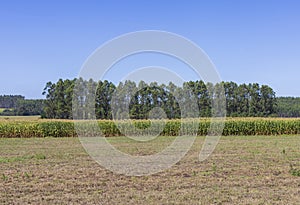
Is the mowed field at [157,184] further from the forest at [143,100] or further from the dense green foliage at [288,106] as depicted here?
the dense green foliage at [288,106]

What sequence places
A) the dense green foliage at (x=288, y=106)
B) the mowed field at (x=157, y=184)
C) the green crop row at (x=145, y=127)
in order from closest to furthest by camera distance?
the mowed field at (x=157, y=184), the green crop row at (x=145, y=127), the dense green foliage at (x=288, y=106)

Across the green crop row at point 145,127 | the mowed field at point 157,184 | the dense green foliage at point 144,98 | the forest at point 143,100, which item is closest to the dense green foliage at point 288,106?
the forest at point 143,100

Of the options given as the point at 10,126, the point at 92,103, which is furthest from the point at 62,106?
the point at 92,103

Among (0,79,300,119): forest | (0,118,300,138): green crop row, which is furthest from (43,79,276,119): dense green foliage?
(0,118,300,138): green crop row

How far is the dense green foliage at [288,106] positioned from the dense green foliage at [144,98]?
4271 millimetres

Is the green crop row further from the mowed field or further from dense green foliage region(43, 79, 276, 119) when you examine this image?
the mowed field

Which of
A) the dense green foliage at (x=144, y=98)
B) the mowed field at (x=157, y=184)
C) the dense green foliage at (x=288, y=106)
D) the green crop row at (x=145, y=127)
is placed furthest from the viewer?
the dense green foliage at (x=288, y=106)

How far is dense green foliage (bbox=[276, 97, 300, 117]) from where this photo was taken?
66.2 meters

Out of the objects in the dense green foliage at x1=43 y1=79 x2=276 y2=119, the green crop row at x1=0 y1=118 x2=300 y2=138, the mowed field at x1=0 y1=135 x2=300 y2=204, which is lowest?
the mowed field at x1=0 y1=135 x2=300 y2=204

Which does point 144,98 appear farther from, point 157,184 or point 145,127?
point 157,184

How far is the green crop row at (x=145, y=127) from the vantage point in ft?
89.8

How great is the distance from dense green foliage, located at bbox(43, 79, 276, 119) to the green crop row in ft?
3.34

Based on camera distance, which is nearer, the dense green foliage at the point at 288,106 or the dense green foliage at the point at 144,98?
the dense green foliage at the point at 144,98

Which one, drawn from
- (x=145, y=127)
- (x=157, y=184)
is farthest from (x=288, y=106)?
(x=157, y=184)
